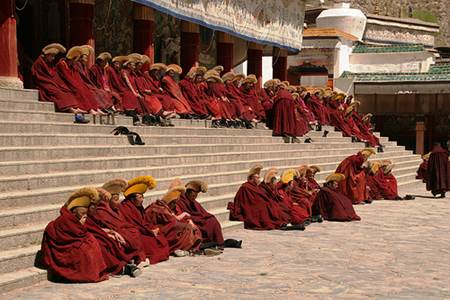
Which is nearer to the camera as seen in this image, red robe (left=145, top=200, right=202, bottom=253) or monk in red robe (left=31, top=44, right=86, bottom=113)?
red robe (left=145, top=200, right=202, bottom=253)

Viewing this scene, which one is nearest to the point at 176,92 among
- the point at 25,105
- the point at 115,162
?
the point at 25,105

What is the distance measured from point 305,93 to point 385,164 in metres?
4.68

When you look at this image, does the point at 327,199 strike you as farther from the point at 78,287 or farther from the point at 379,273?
the point at 78,287

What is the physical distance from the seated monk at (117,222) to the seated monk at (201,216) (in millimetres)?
1257

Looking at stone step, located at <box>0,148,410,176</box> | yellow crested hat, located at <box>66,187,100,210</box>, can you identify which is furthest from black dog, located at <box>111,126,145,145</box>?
yellow crested hat, located at <box>66,187,100,210</box>

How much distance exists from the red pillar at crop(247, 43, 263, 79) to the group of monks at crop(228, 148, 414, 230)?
883cm

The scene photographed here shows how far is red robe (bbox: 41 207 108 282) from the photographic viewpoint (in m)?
7.22

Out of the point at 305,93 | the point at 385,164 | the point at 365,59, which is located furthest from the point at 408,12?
the point at 385,164

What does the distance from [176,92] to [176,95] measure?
0.22 feet

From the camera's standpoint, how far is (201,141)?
14.1m

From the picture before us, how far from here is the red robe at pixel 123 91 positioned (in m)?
13.6

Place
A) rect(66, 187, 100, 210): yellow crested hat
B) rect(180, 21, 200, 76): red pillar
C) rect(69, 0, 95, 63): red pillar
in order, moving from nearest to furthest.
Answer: rect(66, 187, 100, 210): yellow crested hat < rect(69, 0, 95, 63): red pillar < rect(180, 21, 200, 76): red pillar

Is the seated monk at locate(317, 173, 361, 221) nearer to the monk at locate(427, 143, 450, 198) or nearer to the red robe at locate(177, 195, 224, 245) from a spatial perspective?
the red robe at locate(177, 195, 224, 245)

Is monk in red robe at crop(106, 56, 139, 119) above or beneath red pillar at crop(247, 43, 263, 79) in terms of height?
beneath
